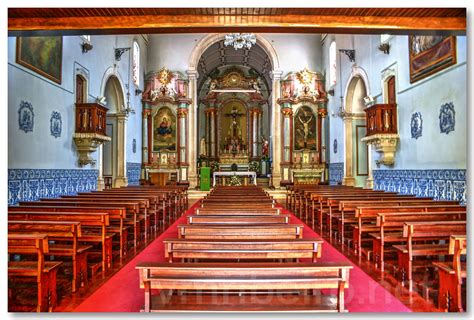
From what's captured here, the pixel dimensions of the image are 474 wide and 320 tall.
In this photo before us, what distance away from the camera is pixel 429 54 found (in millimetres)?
8938

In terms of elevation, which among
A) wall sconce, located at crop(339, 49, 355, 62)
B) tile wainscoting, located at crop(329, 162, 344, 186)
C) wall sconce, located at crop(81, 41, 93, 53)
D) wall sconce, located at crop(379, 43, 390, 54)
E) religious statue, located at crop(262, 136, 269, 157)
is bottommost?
tile wainscoting, located at crop(329, 162, 344, 186)

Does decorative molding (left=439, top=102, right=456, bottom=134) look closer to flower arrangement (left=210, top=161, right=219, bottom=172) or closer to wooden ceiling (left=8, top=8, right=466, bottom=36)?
wooden ceiling (left=8, top=8, right=466, bottom=36)

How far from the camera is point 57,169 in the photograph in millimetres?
9828

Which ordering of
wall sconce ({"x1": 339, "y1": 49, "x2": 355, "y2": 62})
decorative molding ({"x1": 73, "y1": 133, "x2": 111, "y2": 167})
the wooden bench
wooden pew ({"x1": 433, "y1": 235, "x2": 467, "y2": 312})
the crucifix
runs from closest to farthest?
wooden pew ({"x1": 433, "y1": 235, "x2": 467, "y2": 312}) → the wooden bench → decorative molding ({"x1": 73, "y1": 133, "x2": 111, "y2": 167}) → wall sconce ({"x1": 339, "y1": 49, "x2": 355, "y2": 62}) → the crucifix

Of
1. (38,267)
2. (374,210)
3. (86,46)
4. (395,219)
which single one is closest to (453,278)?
(395,219)

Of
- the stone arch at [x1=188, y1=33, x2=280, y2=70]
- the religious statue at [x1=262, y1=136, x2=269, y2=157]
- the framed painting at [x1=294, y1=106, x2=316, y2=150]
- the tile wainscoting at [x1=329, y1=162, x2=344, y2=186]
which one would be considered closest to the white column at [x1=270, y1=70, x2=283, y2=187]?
the stone arch at [x1=188, y1=33, x2=280, y2=70]

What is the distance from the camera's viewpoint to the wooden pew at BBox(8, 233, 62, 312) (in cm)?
339

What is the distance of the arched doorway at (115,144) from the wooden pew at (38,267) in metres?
12.7

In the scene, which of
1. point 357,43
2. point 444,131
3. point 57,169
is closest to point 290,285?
point 444,131

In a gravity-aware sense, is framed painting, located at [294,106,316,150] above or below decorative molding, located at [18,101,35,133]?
above

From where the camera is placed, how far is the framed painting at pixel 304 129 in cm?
2009

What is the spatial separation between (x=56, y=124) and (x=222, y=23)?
263 inches

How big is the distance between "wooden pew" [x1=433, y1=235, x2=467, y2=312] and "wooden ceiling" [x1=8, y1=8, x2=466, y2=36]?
2.30 meters

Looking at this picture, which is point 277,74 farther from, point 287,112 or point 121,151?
point 121,151
